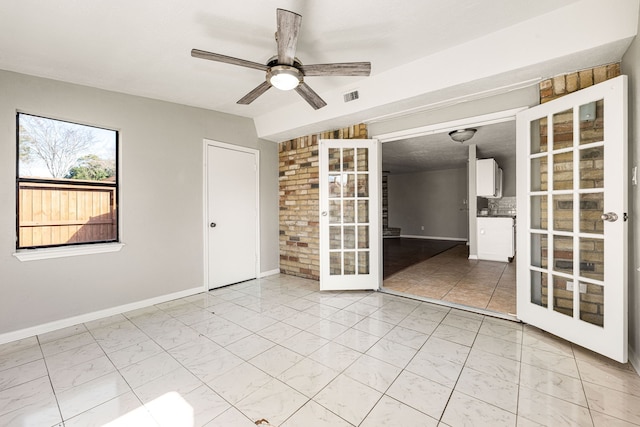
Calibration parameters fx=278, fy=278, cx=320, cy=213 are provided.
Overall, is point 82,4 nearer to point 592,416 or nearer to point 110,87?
point 110,87

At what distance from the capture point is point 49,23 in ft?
6.71

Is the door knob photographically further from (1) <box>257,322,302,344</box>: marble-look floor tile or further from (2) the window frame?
(2) the window frame

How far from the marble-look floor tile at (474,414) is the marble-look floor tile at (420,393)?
0.05 meters

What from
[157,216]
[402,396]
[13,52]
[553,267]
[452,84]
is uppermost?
[13,52]

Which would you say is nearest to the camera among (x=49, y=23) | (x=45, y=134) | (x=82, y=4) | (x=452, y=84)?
(x=82, y=4)

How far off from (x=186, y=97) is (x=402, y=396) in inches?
148

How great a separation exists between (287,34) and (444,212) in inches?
337

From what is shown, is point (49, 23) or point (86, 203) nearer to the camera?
point (49, 23)

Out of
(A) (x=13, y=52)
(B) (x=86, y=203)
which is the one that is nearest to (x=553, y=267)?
(B) (x=86, y=203)

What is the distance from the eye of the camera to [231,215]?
13.7 ft

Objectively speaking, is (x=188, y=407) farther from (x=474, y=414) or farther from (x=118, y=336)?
(x=474, y=414)

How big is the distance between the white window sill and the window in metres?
0.10

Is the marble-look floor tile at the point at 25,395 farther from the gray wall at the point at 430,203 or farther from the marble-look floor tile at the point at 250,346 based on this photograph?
the gray wall at the point at 430,203

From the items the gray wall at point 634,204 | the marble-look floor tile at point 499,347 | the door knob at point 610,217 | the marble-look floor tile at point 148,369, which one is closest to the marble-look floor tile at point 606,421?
the marble-look floor tile at point 499,347
